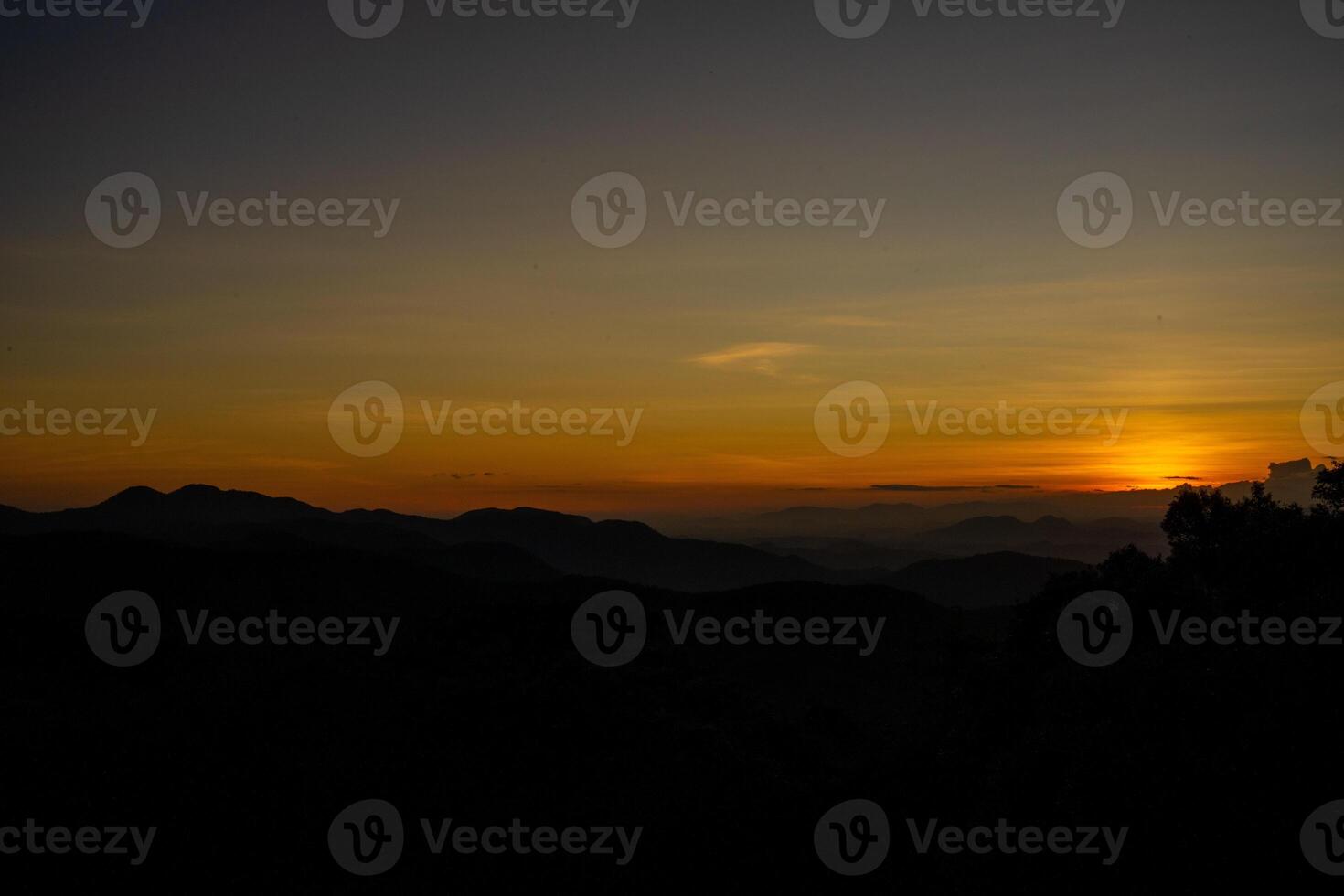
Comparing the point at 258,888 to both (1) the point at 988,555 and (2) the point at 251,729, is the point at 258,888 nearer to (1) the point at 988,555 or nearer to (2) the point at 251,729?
(2) the point at 251,729

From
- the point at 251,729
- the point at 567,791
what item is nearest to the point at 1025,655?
the point at 567,791
